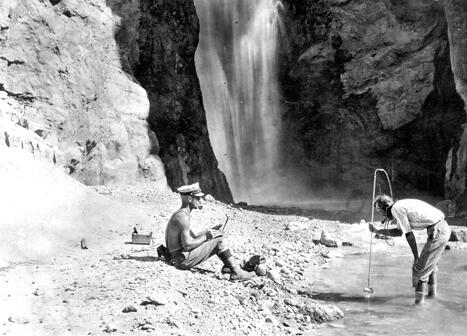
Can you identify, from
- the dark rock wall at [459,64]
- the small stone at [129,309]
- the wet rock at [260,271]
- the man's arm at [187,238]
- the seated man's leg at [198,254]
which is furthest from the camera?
the dark rock wall at [459,64]

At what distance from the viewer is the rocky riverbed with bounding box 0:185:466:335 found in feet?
19.2

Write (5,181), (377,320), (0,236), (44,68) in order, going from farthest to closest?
(44,68), (5,181), (0,236), (377,320)

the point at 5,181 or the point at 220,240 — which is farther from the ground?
the point at 5,181

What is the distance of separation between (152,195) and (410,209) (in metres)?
8.85

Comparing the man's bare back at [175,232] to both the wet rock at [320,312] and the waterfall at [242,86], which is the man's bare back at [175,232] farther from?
the waterfall at [242,86]

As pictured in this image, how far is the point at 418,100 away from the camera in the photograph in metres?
23.3

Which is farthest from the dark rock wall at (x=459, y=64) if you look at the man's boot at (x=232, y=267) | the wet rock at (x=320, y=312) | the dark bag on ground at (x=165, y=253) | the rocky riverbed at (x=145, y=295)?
the dark bag on ground at (x=165, y=253)

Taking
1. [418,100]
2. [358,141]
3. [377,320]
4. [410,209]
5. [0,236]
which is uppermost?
[418,100]

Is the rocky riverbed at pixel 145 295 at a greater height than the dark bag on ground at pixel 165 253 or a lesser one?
lesser

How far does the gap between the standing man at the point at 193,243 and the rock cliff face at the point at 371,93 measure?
16453 millimetres

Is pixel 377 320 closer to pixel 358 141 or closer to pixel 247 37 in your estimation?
pixel 358 141

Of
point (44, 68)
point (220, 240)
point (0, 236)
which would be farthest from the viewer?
point (44, 68)

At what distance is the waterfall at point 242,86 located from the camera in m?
25.2

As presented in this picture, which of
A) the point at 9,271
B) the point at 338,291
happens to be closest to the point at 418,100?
the point at 338,291
